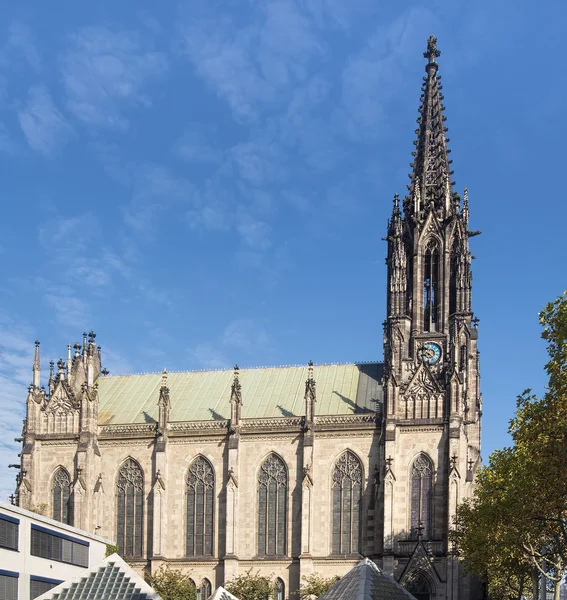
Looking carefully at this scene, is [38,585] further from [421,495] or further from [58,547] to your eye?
[421,495]

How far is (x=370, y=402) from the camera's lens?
73500mm

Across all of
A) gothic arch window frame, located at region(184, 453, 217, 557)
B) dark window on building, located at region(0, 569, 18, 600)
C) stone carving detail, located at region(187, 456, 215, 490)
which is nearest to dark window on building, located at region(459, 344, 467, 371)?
gothic arch window frame, located at region(184, 453, 217, 557)

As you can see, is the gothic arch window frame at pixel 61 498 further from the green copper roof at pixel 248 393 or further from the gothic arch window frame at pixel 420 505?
the gothic arch window frame at pixel 420 505

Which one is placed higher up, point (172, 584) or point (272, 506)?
point (272, 506)

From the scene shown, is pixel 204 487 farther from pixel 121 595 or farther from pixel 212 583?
pixel 121 595

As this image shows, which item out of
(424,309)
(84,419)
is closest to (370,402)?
(424,309)

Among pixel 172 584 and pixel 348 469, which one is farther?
pixel 348 469

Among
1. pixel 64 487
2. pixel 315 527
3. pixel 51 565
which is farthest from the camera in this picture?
pixel 64 487

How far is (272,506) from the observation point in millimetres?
71688

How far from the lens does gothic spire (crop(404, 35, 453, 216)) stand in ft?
255

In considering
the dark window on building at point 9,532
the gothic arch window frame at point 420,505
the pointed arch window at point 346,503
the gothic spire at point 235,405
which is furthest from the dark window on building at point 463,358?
the dark window on building at point 9,532

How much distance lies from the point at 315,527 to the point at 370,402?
1057cm

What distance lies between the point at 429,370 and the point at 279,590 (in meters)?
19.8

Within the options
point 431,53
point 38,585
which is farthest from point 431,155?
point 38,585
